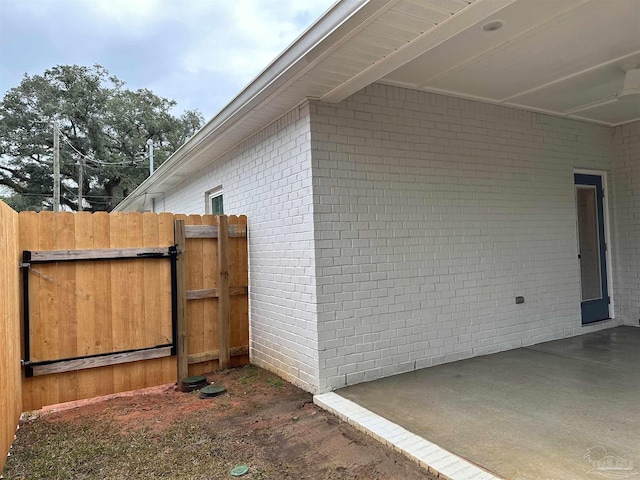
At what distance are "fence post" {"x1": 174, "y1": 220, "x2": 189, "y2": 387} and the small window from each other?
190 centimetres

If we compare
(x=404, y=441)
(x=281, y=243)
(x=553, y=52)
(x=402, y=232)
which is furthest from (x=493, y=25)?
(x=404, y=441)

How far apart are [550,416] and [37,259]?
4.49m

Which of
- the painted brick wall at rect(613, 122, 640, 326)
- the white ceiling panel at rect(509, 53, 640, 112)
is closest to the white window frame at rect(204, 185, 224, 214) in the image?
the white ceiling panel at rect(509, 53, 640, 112)

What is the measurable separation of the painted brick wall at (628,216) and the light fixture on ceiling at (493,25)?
13.9ft

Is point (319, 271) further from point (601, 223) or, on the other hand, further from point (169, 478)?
point (601, 223)

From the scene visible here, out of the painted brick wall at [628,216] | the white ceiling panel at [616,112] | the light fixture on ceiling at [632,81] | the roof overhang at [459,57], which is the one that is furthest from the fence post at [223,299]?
the painted brick wall at [628,216]

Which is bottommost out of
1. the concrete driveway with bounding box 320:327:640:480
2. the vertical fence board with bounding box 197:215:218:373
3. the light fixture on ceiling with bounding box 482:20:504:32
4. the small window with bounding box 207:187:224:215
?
the concrete driveway with bounding box 320:327:640:480

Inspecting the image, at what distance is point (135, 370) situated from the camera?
4211 mm

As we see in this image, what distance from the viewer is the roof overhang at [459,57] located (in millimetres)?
2541

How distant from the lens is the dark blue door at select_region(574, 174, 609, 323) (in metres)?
5.90

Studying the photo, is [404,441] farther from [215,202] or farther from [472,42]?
[215,202]

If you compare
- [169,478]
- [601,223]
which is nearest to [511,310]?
[601,223]

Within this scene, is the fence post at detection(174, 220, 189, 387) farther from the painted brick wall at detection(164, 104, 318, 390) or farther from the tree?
the tree

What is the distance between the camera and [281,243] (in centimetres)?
433
